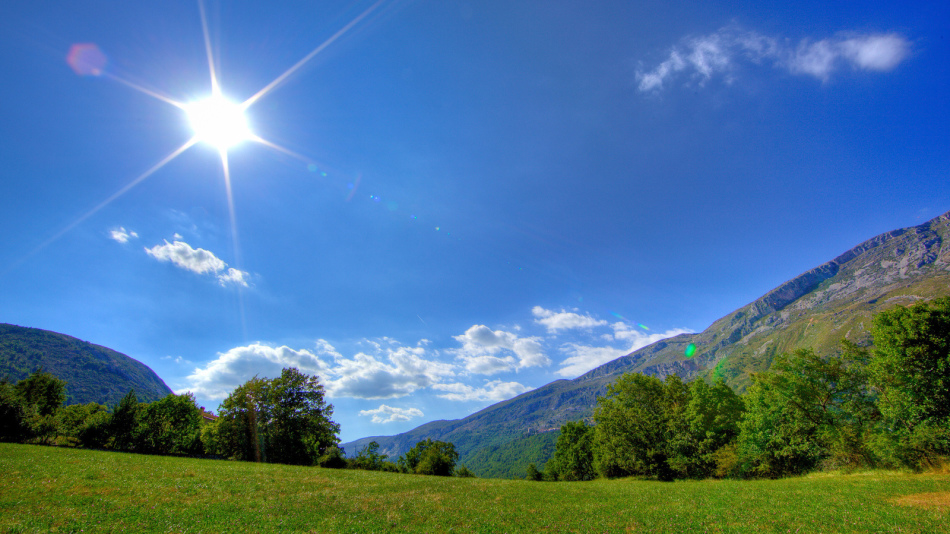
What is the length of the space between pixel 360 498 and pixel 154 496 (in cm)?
1244

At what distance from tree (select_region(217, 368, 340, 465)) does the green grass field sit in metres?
25.4

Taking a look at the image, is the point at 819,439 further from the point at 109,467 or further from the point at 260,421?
the point at 260,421

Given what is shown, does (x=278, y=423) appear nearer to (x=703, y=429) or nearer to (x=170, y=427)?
(x=170, y=427)

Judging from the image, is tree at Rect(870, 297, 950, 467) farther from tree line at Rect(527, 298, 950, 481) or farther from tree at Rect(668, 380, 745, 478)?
tree at Rect(668, 380, 745, 478)

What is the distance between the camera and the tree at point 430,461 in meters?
73.2

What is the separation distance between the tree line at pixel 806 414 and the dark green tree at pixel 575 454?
23409 millimetres

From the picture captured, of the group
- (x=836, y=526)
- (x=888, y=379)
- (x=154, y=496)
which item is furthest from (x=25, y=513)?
(x=888, y=379)

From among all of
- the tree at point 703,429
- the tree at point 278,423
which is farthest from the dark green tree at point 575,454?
the tree at point 278,423

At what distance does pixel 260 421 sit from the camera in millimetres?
54250

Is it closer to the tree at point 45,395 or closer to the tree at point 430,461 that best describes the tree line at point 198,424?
the tree at point 45,395

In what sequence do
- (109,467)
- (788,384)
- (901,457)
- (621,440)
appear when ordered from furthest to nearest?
(621,440)
(788,384)
(901,457)
(109,467)

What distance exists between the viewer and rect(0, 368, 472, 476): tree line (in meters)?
48.9

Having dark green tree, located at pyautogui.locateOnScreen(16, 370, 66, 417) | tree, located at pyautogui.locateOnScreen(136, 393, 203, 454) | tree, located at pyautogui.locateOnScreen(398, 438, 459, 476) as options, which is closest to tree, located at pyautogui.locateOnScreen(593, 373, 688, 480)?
tree, located at pyautogui.locateOnScreen(398, 438, 459, 476)

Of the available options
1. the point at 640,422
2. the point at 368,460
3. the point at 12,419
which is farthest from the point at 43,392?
the point at 640,422
